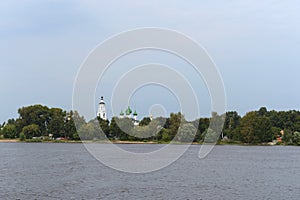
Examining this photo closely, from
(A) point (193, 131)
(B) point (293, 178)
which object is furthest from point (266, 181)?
(A) point (193, 131)

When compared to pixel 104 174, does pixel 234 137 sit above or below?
above

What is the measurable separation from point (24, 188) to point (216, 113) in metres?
75.5

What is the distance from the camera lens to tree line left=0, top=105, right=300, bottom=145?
→ 103188 millimetres

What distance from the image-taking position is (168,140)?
104 m

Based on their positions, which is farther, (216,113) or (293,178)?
(216,113)

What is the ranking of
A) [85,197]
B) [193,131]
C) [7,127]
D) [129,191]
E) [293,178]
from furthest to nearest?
1. [7,127]
2. [193,131]
3. [293,178]
4. [129,191]
5. [85,197]

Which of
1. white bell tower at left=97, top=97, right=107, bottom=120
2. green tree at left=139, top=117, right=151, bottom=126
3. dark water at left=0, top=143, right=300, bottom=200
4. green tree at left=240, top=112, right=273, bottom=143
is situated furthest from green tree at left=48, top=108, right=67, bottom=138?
dark water at left=0, top=143, right=300, bottom=200

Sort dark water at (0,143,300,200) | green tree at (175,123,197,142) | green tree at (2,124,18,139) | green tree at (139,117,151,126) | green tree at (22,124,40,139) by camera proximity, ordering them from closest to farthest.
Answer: dark water at (0,143,300,200) < green tree at (175,123,197,142) < green tree at (139,117,151,126) < green tree at (22,124,40,139) < green tree at (2,124,18,139)

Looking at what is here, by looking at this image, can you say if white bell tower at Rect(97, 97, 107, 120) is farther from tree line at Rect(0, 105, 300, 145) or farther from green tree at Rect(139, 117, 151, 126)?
green tree at Rect(139, 117, 151, 126)

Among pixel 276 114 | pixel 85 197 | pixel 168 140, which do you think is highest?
pixel 276 114

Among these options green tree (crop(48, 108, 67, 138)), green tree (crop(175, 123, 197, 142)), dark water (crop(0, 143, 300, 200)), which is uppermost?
green tree (crop(48, 108, 67, 138))

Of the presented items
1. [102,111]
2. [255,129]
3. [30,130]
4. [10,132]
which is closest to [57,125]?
[30,130]

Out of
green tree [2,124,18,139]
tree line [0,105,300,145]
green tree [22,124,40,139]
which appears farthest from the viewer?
green tree [2,124,18,139]

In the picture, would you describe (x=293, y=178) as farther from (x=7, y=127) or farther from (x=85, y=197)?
(x=7, y=127)
